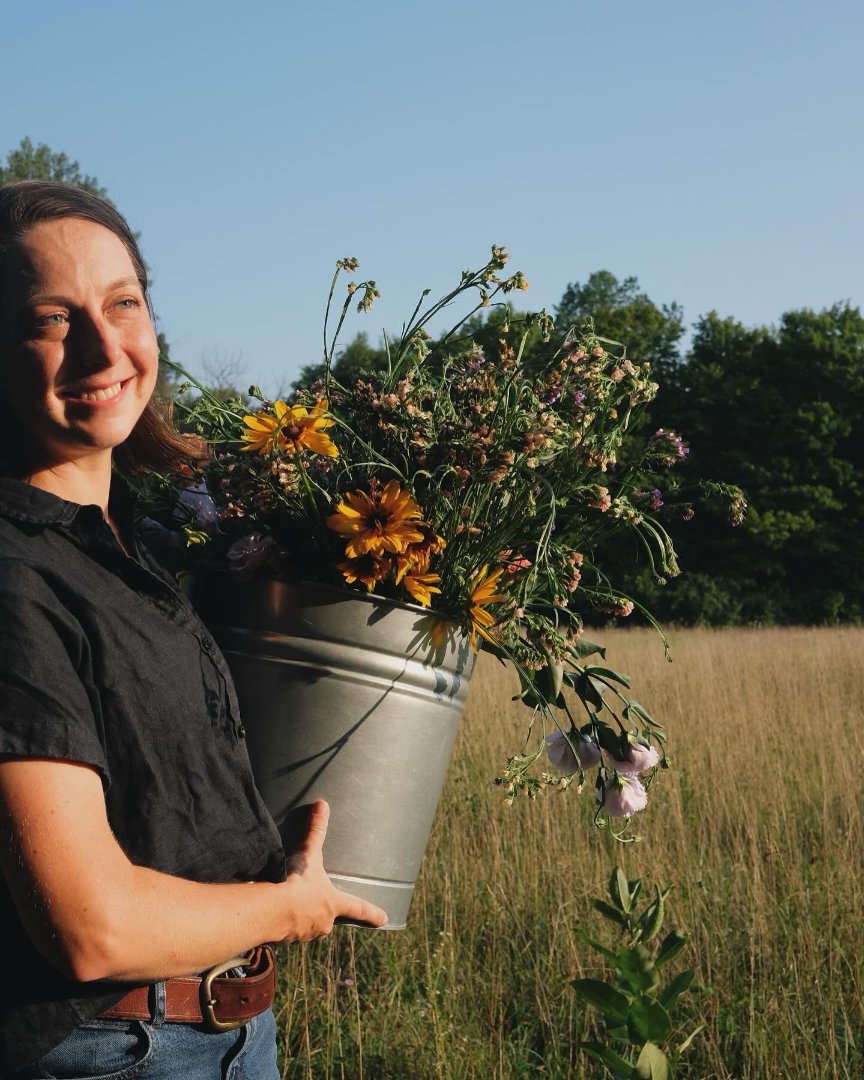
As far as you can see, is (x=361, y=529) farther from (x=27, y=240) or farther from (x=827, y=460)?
(x=827, y=460)

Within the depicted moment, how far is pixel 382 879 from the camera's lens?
1373 millimetres

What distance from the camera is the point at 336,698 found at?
1314 millimetres

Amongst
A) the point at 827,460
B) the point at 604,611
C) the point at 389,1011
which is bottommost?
the point at 389,1011

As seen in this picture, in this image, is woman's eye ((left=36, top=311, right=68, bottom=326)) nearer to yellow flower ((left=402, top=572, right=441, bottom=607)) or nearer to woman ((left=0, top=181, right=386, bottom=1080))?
woman ((left=0, top=181, right=386, bottom=1080))

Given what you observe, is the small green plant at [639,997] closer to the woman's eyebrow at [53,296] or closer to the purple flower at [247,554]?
the purple flower at [247,554]

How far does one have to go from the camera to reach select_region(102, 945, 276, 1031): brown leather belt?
107 cm

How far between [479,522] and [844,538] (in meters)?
28.3

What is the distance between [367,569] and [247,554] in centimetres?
14

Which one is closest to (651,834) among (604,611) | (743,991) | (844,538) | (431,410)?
(743,991)

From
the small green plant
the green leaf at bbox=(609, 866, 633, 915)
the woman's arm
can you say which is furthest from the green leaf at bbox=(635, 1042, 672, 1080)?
the woman's arm

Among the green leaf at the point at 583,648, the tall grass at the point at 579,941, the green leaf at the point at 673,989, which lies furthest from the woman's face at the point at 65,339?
the tall grass at the point at 579,941

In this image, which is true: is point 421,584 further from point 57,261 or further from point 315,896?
point 57,261

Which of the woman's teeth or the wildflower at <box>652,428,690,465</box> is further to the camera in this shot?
the wildflower at <box>652,428,690,465</box>

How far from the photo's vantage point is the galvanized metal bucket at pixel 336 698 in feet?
4.27
